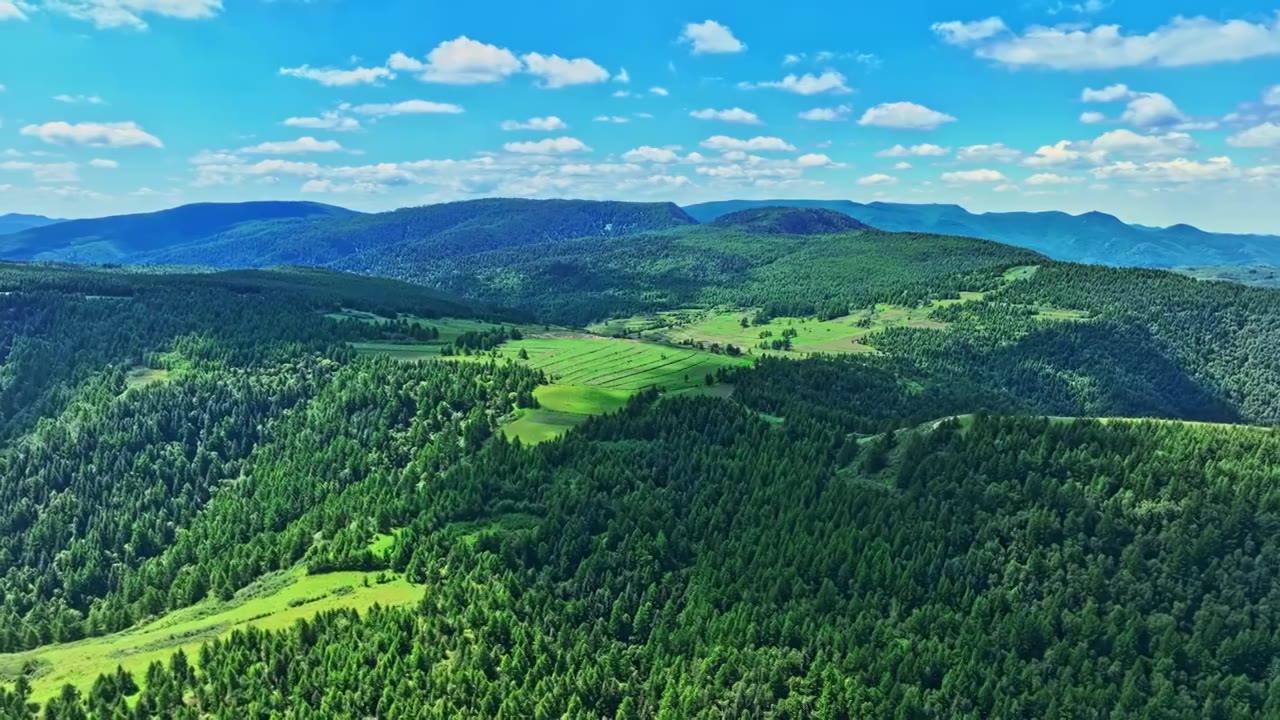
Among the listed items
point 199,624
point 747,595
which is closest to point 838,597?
point 747,595

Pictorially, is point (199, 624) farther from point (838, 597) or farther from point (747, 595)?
point (838, 597)

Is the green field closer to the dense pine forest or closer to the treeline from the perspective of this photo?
the dense pine forest

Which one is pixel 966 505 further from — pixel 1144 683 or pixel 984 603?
pixel 1144 683

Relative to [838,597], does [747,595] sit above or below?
below

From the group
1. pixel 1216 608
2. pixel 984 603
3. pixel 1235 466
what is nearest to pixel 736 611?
pixel 984 603

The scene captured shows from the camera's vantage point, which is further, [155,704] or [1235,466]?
[1235,466]

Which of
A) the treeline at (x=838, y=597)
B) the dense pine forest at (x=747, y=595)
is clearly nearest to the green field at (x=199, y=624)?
the dense pine forest at (x=747, y=595)

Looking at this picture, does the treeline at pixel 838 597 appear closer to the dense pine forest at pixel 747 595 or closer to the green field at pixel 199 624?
the dense pine forest at pixel 747 595

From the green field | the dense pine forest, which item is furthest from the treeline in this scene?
the green field
